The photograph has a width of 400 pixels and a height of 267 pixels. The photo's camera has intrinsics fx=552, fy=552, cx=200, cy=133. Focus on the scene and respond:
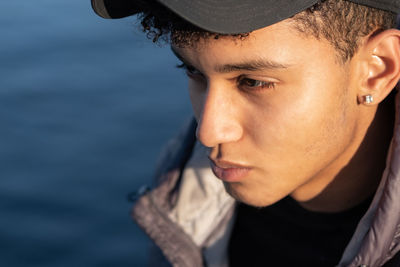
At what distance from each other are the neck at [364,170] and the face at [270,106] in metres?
0.16

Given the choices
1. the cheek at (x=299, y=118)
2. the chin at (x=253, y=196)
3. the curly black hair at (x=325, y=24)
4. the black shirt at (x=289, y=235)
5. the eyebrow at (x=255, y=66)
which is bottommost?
the black shirt at (x=289, y=235)

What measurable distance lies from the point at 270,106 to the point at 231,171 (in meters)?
0.29

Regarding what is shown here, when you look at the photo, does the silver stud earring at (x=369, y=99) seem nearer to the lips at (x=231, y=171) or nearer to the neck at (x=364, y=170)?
the neck at (x=364, y=170)

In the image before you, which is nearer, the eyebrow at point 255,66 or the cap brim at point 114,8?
the eyebrow at point 255,66

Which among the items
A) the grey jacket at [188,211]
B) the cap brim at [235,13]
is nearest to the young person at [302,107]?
the cap brim at [235,13]

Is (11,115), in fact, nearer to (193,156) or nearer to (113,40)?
(113,40)

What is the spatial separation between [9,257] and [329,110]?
2.43 metres

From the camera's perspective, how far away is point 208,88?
1801 mm

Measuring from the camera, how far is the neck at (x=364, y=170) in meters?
2.12

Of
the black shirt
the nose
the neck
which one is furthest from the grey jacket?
the nose

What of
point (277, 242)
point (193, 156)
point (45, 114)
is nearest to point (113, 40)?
point (45, 114)

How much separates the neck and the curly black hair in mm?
363

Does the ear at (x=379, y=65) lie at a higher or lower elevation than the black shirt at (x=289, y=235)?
higher

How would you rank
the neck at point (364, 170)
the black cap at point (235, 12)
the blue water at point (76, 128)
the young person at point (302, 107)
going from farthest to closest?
the blue water at point (76, 128), the neck at point (364, 170), the young person at point (302, 107), the black cap at point (235, 12)
